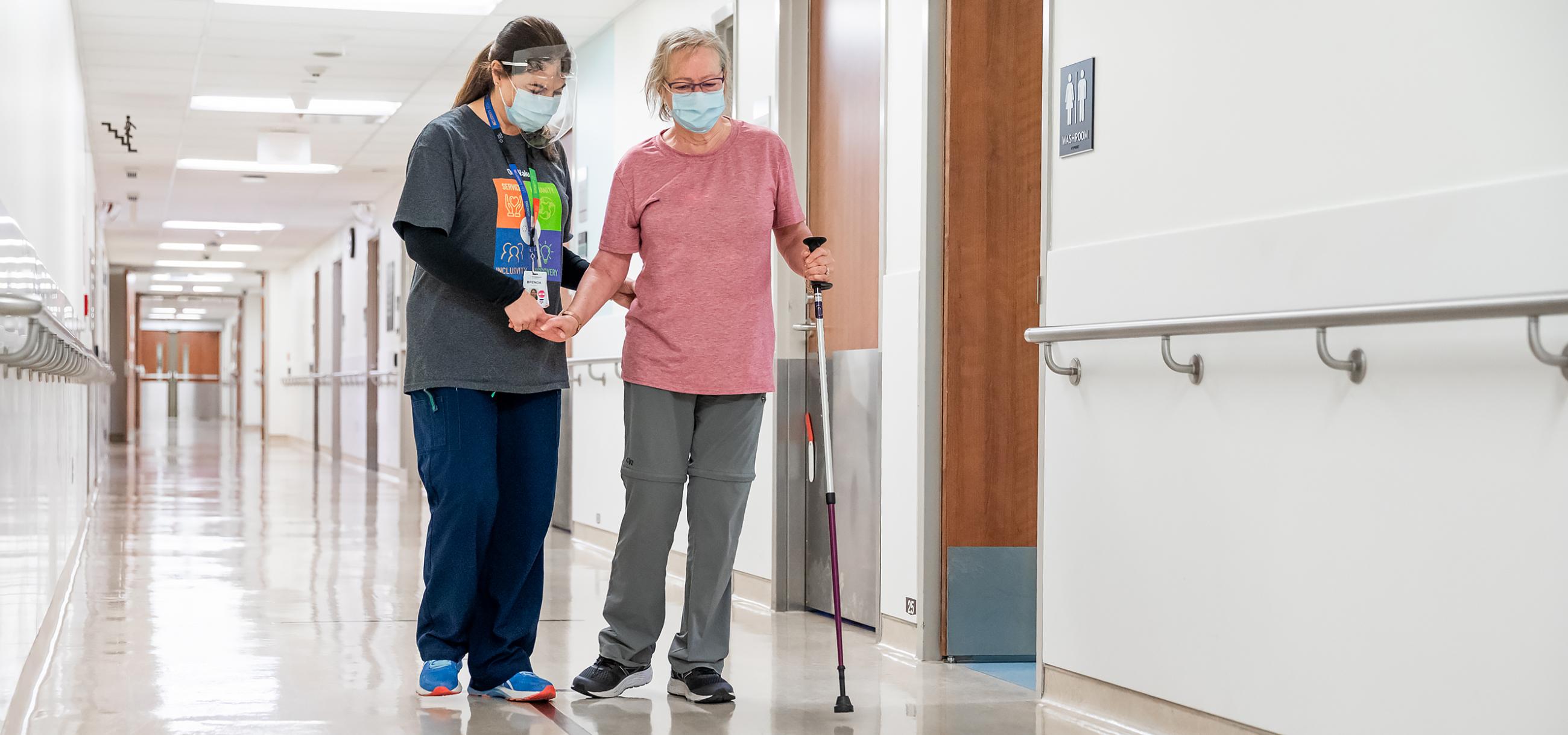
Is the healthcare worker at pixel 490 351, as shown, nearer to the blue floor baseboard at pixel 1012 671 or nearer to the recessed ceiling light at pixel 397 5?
the blue floor baseboard at pixel 1012 671

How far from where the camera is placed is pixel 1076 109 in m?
2.93

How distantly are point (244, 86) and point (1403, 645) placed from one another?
764cm

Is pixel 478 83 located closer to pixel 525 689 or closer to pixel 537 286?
pixel 537 286

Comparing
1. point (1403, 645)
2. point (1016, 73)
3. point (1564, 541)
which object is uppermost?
point (1016, 73)

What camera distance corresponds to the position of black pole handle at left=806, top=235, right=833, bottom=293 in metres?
2.78

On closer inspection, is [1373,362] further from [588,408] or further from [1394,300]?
[588,408]

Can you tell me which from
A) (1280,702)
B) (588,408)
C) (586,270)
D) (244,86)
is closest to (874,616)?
(586,270)

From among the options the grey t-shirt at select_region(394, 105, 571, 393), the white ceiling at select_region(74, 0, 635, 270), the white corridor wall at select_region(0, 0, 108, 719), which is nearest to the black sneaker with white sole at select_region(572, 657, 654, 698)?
the grey t-shirt at select_region(394, 105, 571, 393)

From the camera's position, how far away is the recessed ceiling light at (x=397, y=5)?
247 inches

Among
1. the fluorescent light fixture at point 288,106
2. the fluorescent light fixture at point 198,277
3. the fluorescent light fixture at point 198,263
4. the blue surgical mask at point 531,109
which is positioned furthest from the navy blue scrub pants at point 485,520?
the fluorescent light fixture at point 198,277

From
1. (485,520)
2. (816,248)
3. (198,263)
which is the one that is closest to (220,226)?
(198,263)

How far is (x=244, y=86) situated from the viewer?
816cm

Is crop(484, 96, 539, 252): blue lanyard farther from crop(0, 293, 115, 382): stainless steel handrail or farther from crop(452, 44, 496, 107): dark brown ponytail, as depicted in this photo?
crop(0, 293, 115, 382): stainless steel handrail

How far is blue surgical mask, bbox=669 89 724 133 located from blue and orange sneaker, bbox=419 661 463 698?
1.23 metres
